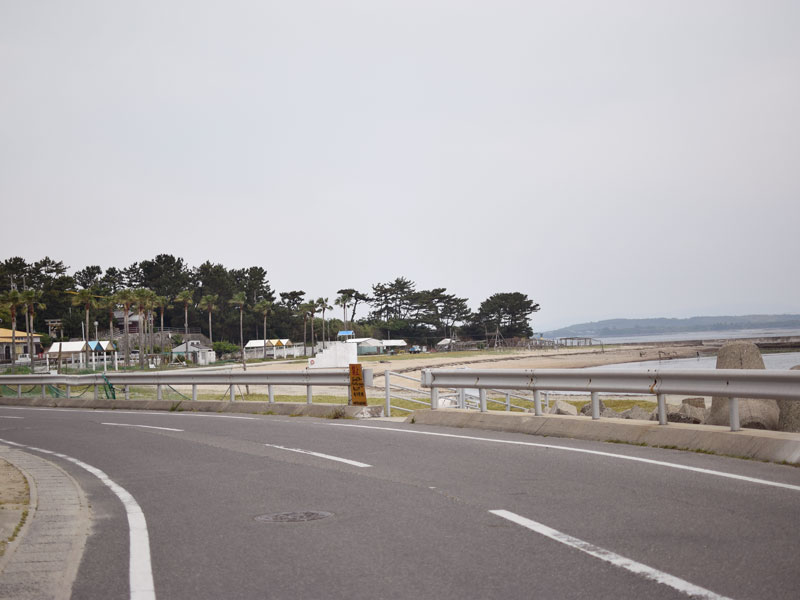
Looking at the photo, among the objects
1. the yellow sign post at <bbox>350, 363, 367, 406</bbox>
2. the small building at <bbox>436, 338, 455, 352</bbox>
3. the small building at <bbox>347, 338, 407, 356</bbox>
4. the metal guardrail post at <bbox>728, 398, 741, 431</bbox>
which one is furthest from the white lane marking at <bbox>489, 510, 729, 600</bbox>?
the small building at <bbox>436, 338, 455, 352</bbox>

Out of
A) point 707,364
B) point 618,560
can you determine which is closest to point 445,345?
point 707,364

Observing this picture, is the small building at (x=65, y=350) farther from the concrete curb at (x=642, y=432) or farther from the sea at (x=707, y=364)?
the concrete curb at (x=642, y=432)

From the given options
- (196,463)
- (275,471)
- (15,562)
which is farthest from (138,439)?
(15,562)

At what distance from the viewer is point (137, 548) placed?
6.82m

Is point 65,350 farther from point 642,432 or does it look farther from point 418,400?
point 642,432

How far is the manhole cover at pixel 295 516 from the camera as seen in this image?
7578 mm

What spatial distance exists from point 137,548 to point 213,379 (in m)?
17.7

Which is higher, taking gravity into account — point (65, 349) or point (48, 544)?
point (65, 349)

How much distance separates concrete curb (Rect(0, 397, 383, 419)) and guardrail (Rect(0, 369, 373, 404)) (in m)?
0.32

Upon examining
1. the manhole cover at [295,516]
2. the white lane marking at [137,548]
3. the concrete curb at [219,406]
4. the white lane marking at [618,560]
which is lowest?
the white lane marking at [137,548]

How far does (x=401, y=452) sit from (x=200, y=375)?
14.1m

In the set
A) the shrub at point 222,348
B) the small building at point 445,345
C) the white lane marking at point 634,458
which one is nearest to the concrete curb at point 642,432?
the white lane marking at point 634,458

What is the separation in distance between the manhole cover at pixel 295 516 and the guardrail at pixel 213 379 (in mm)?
11443

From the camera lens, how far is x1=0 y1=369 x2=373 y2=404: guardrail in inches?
802
